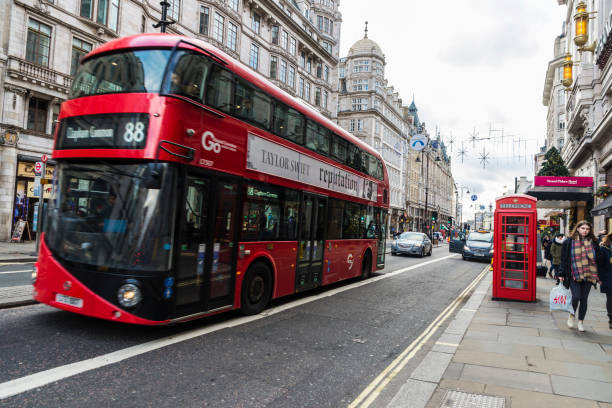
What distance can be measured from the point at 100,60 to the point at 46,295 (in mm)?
3167

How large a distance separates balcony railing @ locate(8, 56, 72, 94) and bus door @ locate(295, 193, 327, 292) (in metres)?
16.8

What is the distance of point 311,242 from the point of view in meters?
9.05

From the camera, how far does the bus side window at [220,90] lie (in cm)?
593

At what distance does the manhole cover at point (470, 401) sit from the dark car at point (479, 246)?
2036 centimetres

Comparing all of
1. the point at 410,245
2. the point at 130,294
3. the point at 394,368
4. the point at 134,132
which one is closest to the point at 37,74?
the point at 134,132

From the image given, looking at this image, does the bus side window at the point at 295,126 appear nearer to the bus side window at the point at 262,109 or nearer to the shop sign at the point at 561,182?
the bus side window at the point at 262,109

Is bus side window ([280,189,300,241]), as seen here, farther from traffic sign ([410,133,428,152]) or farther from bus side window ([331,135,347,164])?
traffic sign ([410,133,428,152])

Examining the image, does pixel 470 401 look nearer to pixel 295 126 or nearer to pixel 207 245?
pixel 207 245

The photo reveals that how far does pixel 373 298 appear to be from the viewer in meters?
9.78

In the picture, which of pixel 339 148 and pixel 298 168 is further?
pixel 339 148

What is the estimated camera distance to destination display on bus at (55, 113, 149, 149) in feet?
17.0

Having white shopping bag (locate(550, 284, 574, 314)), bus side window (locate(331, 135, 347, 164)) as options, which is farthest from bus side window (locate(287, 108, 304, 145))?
white shopping bag (locate(550, 284, 574, 314))

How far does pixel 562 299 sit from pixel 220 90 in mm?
6354

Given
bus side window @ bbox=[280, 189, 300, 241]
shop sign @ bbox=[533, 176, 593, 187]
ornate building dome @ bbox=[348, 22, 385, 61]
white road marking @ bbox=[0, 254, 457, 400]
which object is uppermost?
ornate building dome @ bbox=[348, 22, 385, 61]
